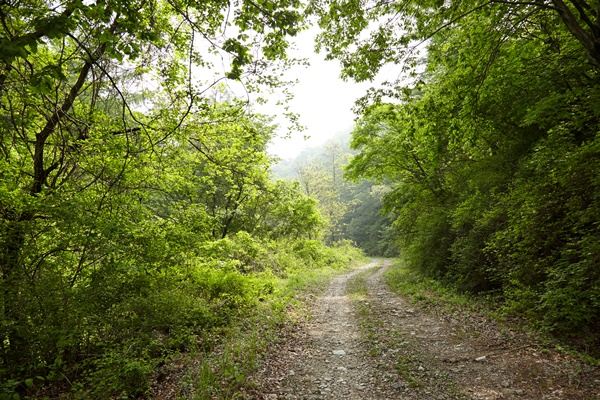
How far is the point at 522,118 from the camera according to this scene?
7.30 metres

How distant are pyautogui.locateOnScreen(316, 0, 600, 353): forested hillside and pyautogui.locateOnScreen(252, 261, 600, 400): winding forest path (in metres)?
0.97

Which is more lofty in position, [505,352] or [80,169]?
[80,169]

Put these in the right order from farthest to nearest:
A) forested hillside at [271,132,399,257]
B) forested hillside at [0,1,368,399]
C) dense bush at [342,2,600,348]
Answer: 1. forested hillside at [271,132,399,257]
2. dense bush at [342,2,600,348]
3. forested hillside at [0,1,368,399]

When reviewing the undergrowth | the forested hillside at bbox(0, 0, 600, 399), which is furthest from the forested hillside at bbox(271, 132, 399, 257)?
the forested hillside at bbox(0, 0, 600, 399)

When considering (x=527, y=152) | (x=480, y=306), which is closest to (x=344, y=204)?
(x=480, y=306)

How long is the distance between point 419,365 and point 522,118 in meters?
6.28

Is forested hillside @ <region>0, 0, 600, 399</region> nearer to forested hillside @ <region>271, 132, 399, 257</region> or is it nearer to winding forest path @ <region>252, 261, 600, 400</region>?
winding forest path @ <region>252, 261, 600, 400</region>

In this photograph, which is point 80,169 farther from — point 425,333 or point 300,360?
point 425,333

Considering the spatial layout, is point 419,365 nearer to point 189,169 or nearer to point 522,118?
point 522,118

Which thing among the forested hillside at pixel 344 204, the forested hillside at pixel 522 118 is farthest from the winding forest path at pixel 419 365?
the forested hillside at pixel 344 204

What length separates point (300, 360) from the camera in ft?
18.8

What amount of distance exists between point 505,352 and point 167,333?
21.6 ft

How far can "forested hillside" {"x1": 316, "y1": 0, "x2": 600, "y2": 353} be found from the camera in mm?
5133

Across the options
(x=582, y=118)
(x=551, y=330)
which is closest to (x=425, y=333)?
(x=551, y=330)
